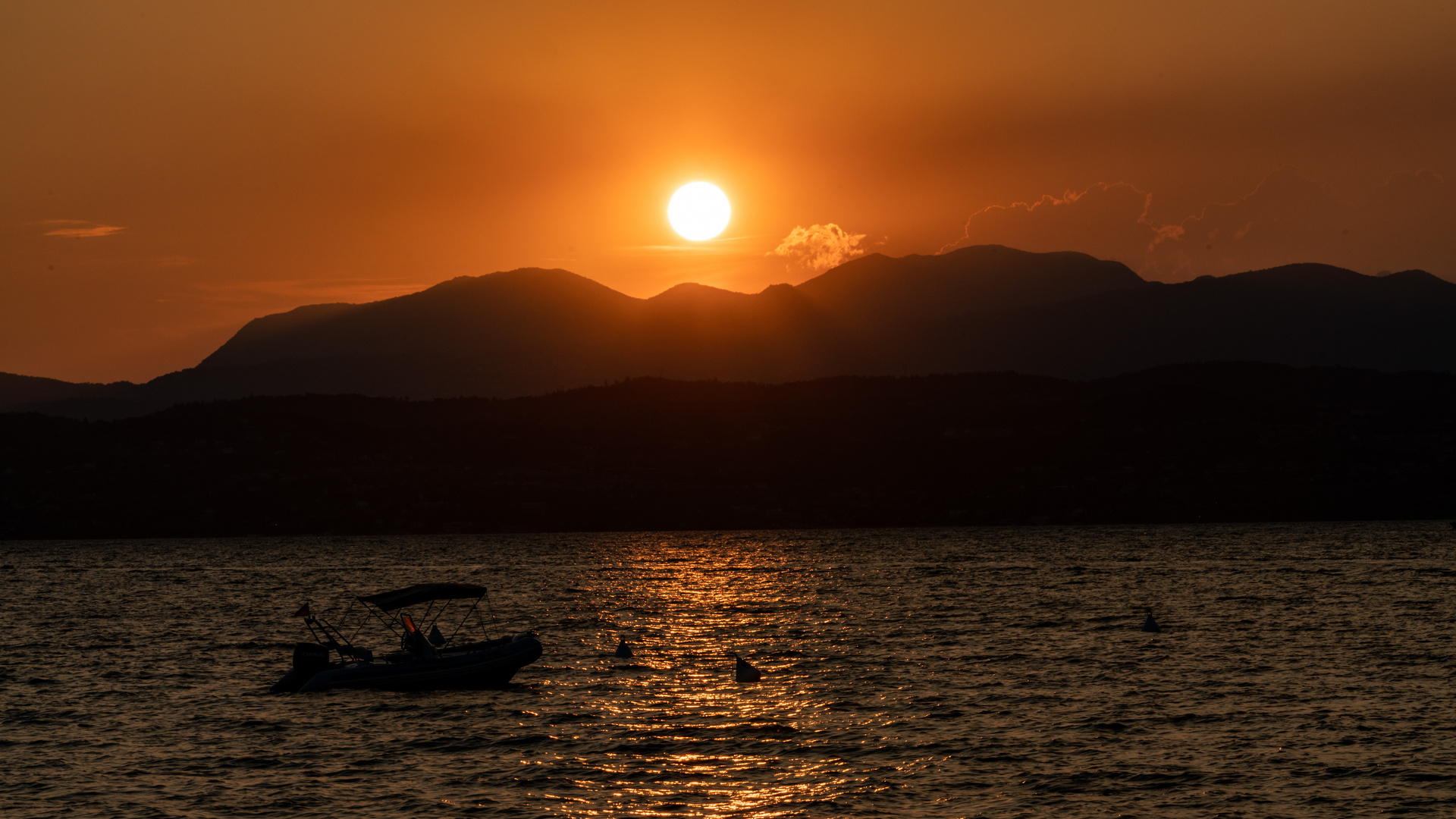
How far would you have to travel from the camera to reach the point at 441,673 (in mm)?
56094

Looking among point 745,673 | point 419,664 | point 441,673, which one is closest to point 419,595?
point 419,664

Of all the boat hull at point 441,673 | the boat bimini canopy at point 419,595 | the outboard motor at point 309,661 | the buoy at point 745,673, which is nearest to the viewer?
the boat hull at point 441,673

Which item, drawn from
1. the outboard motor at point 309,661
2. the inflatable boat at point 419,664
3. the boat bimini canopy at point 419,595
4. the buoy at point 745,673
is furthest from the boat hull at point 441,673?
the buoy at point 745,673

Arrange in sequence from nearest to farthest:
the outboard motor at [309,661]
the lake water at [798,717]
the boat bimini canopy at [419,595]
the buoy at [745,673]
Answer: the lake water at [798,717] < the boat bimini canopy at [419,595] < the outboard motor at [309,661] < the buoy at [745,673]

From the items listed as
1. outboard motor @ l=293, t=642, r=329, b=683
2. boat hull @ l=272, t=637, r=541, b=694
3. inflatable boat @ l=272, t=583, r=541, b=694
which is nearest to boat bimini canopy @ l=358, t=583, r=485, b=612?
inflatable boat @ l=272, t=583, r=541, b=694

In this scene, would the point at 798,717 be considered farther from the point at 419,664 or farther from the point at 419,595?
the point at 419,595

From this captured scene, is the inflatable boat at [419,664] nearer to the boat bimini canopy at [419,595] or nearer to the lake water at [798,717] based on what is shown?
the boat bimini canopy at [419,595]

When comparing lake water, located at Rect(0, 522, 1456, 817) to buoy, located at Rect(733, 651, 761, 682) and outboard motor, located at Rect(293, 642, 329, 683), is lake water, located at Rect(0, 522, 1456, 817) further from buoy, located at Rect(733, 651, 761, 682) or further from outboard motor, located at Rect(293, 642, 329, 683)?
outboard motor, located at Rect(293, 642, 329, 683)

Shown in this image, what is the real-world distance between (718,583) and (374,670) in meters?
82.5

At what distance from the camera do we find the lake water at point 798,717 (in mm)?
36188

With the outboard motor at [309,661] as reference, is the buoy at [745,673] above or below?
below

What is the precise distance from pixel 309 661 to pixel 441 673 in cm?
689

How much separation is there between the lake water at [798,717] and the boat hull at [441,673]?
2.42 ft

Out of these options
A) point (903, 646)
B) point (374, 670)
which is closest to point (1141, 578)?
point (903, 646)
